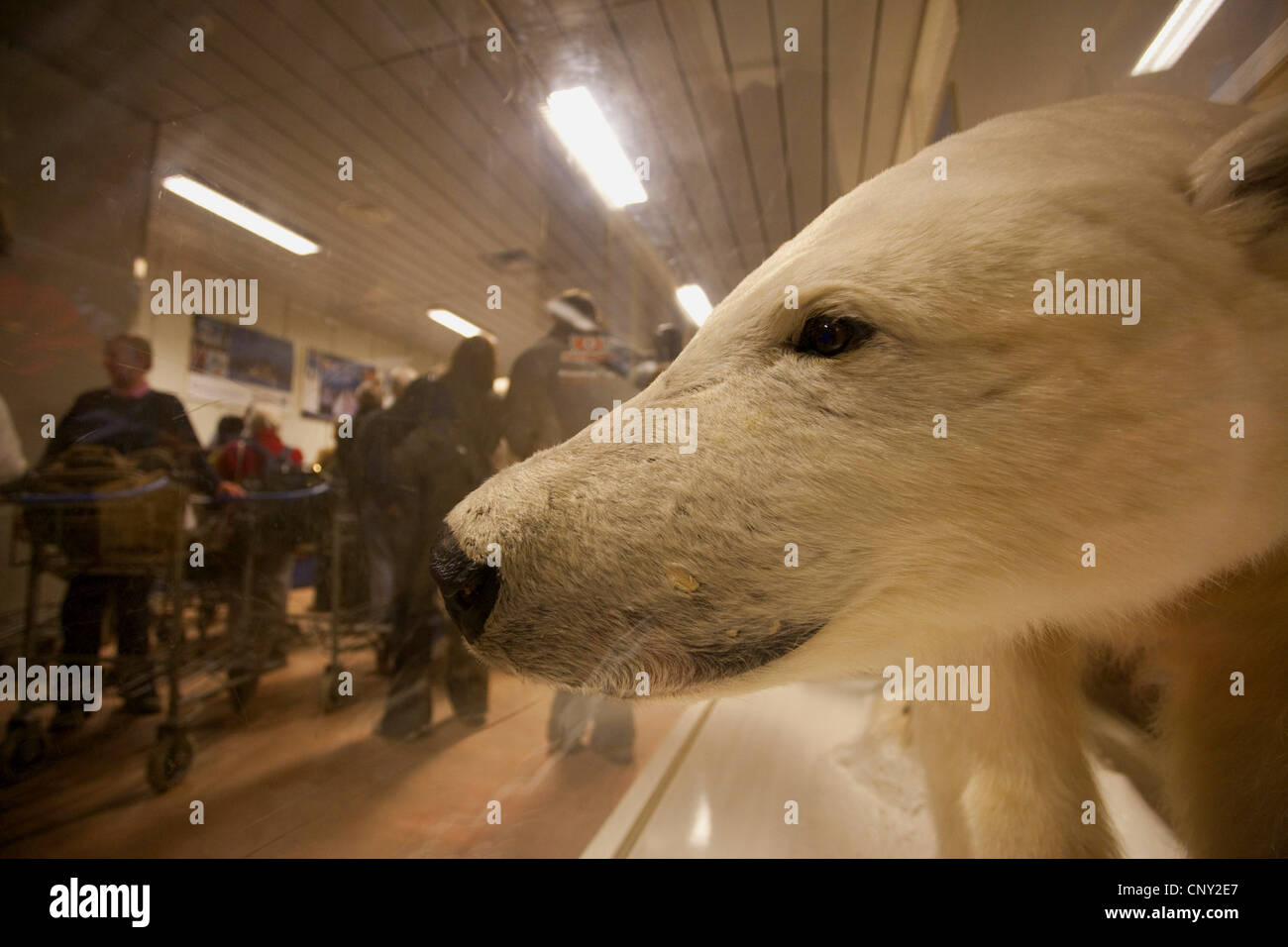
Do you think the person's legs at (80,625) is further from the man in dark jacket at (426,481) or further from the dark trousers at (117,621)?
the man in dark jacket at (426,481)

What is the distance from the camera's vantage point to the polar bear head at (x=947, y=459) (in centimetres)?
75

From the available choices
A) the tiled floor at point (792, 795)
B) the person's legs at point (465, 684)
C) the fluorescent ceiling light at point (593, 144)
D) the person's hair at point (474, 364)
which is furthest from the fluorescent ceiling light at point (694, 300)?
the tiled floor at point (792, 795)

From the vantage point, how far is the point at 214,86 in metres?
1.07

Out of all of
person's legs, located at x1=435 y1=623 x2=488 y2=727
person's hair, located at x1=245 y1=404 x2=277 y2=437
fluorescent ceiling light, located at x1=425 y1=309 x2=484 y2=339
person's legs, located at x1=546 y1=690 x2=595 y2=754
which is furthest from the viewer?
person's legs, located at x1=546 y1=690 x2=595 y2=754

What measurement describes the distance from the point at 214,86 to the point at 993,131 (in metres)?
1.50

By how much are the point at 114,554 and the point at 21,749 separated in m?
0.35

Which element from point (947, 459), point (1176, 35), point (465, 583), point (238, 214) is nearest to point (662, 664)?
point (465, 583)

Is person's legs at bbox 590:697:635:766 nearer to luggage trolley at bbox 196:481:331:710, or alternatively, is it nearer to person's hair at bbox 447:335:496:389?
luggage trolley at bbox 196:481:331:710

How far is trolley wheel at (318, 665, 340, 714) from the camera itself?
120 cm

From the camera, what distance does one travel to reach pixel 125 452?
100 centimetres

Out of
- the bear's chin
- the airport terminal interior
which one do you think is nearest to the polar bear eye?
the airport terminal interior
